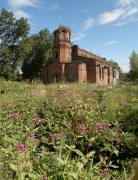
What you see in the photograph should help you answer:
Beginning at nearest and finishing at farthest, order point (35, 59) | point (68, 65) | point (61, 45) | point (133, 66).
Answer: point (68, 65) → point (61, 45) → point (35, 59) → point (133, 66)

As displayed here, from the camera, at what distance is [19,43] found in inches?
1724

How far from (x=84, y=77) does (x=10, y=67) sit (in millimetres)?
12053

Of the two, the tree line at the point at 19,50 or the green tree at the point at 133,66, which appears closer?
the tree line at the point at 19,50

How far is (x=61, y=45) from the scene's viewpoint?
42000 mm

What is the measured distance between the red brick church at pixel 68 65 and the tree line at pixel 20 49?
5023 millimetres

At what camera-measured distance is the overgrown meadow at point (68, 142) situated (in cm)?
292

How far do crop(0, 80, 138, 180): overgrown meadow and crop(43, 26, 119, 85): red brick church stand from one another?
3319 cm

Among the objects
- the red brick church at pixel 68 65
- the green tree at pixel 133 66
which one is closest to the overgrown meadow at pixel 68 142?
the red brick church at pixel 68 65

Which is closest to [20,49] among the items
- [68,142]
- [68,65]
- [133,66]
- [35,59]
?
[35,59]

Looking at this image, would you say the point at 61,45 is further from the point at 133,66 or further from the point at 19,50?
the point at 133,66

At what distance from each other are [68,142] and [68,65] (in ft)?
121

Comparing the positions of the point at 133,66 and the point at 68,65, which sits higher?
the point at 133,66

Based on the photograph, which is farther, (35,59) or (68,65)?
(35,59)

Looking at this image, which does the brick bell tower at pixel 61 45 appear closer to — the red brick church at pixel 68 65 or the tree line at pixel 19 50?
the red brick church at pixel 68 65
